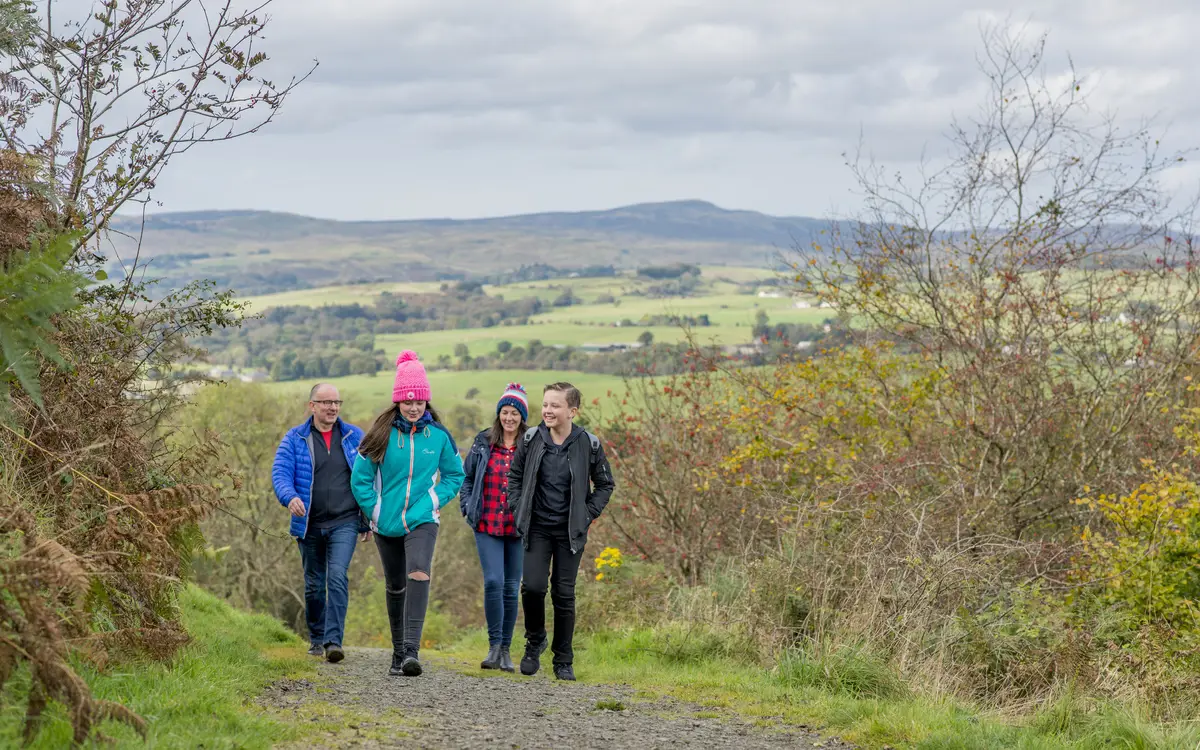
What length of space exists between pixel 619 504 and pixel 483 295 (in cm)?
10432

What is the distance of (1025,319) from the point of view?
14.5 metres

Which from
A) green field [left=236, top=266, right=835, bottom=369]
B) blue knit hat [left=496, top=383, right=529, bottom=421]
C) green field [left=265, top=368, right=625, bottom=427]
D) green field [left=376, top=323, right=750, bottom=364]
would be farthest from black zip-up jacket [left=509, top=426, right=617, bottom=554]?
green field [left=376, top=323, right=750, bottom=364]

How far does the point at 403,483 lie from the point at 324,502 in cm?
92

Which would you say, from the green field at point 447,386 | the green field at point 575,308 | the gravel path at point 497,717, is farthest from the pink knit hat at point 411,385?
the green field at point 575,308

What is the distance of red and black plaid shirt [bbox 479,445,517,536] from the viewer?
29.6 ft

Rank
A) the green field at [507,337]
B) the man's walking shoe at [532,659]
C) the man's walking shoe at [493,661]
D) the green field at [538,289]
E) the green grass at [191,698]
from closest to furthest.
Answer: the green grass at [191,698] → the man's walking shoe at [532,659] → the man's walking shoe at [493,661] → the green field at [507,337] → the green field at [538,289]

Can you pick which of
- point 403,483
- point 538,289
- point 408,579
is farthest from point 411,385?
point 538,289

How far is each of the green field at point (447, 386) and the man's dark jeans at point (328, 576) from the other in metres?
28.6

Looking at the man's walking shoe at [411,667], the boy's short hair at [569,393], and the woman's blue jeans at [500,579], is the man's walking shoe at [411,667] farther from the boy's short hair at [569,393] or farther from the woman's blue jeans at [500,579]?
the boy's short hair at [569,393]

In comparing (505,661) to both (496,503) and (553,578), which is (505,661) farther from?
(496,503)

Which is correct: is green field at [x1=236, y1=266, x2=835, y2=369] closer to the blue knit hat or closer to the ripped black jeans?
the blue knit hat

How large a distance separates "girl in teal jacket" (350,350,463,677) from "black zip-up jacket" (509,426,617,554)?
49 cm

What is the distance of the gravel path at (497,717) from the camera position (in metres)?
6.24

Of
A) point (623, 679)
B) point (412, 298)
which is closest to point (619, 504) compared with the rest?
point (623, 679)
